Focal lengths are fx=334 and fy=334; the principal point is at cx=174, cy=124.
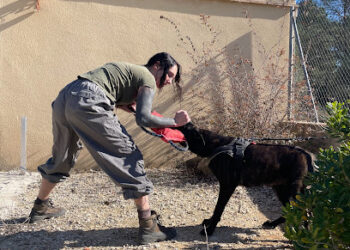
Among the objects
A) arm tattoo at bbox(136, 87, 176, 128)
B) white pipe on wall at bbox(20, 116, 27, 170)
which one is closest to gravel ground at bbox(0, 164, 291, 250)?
white pipe on wall at bbox(20, 116, 27, 170)

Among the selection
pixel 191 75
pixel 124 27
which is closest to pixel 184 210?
pixel 191 75

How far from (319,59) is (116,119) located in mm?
3963

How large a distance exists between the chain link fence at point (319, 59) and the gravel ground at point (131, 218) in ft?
5.17

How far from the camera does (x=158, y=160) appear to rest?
213 inches

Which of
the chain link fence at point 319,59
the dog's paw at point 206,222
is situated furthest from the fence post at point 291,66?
the dog's paw at point 206,222

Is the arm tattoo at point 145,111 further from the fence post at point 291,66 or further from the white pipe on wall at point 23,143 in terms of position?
the white pipe on wall at point 23,143

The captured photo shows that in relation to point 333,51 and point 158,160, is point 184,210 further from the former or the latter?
point 333,51

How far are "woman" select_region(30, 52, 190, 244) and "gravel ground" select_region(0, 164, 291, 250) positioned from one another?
424 mm

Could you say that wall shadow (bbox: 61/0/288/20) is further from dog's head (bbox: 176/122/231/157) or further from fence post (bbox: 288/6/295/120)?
dog's head (bbox: 176/122/231/157)

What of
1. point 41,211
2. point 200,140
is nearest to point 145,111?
point 200,140

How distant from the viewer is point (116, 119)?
2.68m

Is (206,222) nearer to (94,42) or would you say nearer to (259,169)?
(259,169)

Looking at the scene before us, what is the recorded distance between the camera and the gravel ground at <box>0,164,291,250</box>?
2877 millimetres

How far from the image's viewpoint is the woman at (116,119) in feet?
8.21
